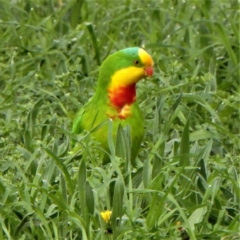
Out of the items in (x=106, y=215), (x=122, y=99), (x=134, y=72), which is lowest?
(x=106, y=215)

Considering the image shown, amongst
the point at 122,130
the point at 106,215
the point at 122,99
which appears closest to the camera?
the point at 106,215

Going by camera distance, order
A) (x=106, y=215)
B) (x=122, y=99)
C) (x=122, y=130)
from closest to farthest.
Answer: (x=106, y=215) → (x=122, y=130) → (x=122, y=99)

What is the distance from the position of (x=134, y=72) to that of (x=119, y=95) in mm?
143

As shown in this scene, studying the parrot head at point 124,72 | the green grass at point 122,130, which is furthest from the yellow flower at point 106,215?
the parrot head at point 124,72

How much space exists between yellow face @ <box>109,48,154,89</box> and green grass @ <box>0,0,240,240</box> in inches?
8.6

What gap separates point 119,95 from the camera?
493 centimetres

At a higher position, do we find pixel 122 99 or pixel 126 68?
pixel 126 68

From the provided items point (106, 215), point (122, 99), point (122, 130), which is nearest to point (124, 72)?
point (122, 99)

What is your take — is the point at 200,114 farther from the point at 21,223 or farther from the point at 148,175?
the point at 21,223

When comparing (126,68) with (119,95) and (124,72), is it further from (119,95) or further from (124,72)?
(119,95)

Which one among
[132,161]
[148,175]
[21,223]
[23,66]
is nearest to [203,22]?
[23,66]

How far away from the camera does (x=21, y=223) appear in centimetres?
405

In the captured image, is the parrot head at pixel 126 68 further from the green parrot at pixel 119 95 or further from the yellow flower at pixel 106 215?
the yellow flower at pixel 106 215

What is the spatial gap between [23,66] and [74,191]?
2.04 metres
